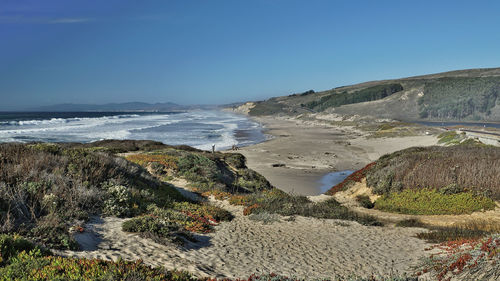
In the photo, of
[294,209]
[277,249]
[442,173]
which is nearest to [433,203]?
[442,173]

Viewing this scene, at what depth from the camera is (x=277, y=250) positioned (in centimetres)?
805

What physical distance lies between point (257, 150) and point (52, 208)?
→ 1310 inches

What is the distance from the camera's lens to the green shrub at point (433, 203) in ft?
41.6

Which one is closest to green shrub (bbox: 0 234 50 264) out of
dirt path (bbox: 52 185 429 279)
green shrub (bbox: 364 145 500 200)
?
dirt path (bbox: 52 185 429 279)

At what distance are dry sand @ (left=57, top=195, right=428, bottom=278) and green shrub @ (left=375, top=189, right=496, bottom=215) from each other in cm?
301

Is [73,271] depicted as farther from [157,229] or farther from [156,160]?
[156,160]

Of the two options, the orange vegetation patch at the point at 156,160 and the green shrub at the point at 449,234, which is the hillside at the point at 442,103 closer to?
the orange vegetation patch at the point at 156,160

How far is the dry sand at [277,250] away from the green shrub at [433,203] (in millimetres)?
3011

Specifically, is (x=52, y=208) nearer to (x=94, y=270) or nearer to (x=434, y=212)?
(x=94, y=270)

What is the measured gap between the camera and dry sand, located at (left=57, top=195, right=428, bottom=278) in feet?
21.1

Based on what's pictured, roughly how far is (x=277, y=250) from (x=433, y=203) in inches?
337

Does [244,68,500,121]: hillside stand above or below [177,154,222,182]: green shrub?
above

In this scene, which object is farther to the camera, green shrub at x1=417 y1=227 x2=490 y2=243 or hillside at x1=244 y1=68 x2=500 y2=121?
hillside at x1=244 y1=68 x2=500 y2=121

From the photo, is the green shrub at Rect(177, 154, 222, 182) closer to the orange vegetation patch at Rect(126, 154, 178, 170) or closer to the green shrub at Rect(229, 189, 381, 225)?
the orange vegetation patch at Rect(126, 154, 178, 170)
